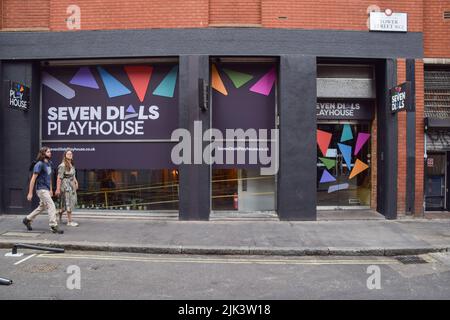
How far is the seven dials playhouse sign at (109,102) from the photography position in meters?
10.6

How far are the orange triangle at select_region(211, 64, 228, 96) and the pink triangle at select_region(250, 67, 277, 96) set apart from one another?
0.83 meters

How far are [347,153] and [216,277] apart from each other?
23.1 ft

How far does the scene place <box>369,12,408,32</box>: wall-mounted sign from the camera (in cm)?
1016

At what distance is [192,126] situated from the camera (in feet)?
33.0

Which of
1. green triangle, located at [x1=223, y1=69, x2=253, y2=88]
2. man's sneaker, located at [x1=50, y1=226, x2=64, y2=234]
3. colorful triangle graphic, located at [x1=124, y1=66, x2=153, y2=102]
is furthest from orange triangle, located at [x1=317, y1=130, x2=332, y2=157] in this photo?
man's sneaker, located at [x1=50, y1=226, x2=64, y2=234]

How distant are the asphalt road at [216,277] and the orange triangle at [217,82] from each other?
5379 mm

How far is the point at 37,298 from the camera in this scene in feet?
15.7

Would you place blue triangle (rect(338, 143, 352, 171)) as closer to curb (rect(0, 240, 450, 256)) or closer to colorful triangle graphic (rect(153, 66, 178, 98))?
curb (rect(0, 240, 450, 256))

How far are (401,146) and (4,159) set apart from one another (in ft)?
37.9

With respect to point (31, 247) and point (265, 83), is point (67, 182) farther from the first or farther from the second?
point (265, 83)

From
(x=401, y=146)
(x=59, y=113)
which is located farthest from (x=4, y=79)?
(x=401, y=146)

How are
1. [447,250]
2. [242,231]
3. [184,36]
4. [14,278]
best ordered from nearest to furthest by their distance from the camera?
1. [14,278]
2. [447,250]
3. [242,231]
4. [184,36]

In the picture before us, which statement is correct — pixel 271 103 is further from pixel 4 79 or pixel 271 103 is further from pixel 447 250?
pixel 4 79

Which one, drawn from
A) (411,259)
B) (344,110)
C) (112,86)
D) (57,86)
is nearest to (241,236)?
(411,259)
